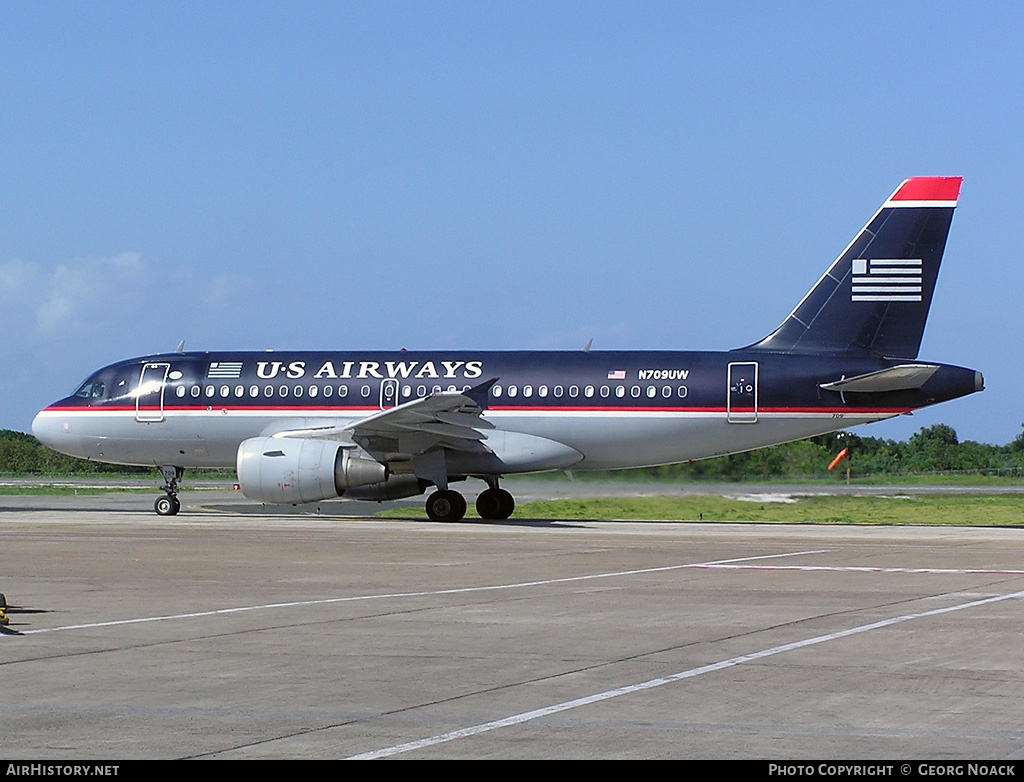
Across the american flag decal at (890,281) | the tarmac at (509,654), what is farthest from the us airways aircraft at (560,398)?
the tarmac at (509,654)

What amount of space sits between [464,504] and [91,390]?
35.6 feet

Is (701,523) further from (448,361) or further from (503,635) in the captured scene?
(503,635)

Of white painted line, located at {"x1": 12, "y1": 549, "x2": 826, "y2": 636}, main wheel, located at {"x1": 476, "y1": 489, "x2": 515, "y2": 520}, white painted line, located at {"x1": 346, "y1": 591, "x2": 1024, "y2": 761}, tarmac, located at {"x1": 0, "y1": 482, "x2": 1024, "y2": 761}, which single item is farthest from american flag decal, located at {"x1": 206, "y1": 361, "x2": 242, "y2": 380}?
white painted line, located at {"x1": 346, "y1": 591, "x2": 1024, "y2": 761}

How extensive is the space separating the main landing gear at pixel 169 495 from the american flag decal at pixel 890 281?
17.6 metres

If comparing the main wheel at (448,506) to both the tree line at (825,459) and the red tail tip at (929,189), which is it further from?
the red tail tip at (929,189)

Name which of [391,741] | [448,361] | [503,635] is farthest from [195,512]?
[391,741]

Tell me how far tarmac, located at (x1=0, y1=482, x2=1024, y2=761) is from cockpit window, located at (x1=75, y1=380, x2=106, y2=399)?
14202 mm

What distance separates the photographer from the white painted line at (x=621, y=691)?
6.90 meters

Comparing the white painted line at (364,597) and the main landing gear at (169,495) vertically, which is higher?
the main landing gear at (169,495)

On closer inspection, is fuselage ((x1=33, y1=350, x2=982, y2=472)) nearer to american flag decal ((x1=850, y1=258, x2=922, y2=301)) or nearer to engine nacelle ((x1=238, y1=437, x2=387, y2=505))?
american flag decal ((x1=850, y1=258, x2=922, y2=301))

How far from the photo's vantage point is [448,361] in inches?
1300

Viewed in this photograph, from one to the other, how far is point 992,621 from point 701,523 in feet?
64.9

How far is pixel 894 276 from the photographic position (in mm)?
30906

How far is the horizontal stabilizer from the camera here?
96.1ft
